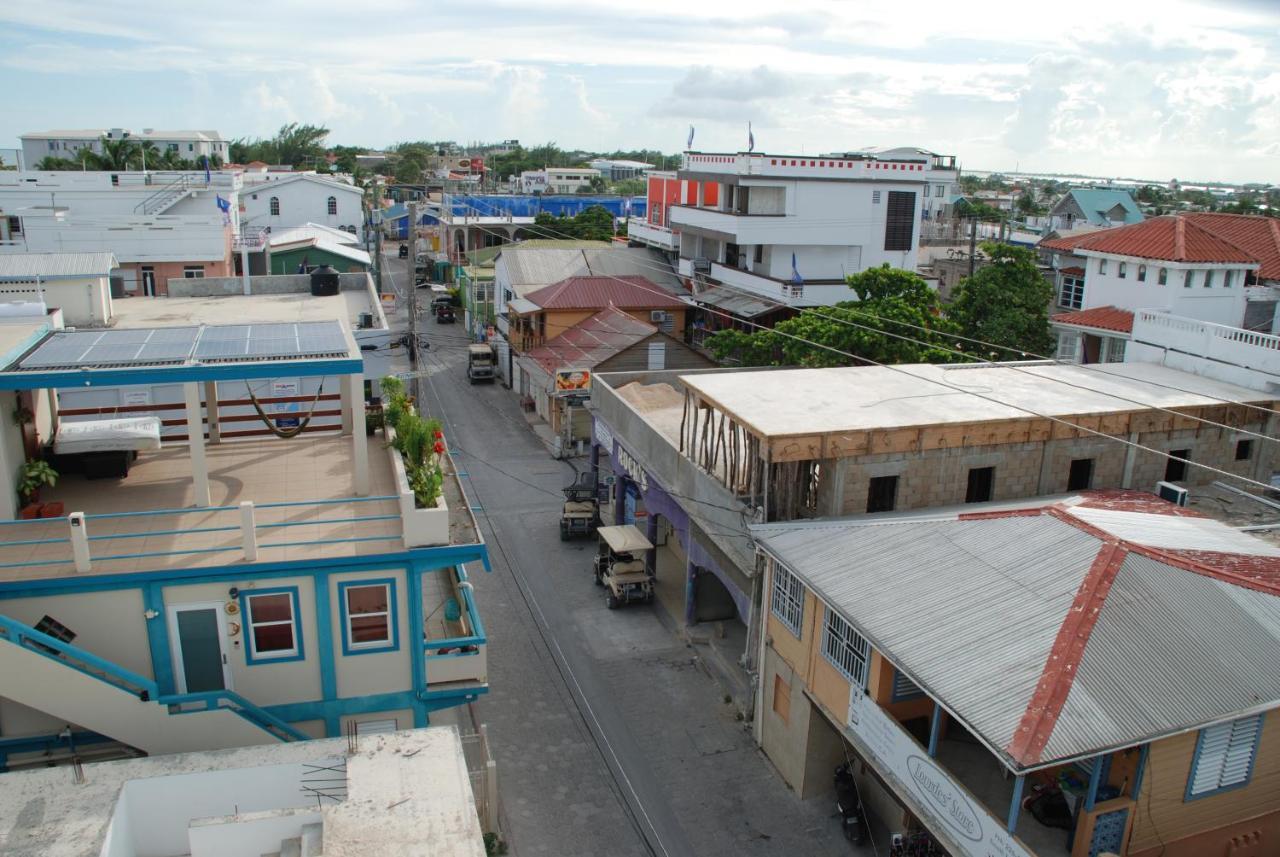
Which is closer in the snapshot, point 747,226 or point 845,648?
point 845,648

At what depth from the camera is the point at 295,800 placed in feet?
42.4

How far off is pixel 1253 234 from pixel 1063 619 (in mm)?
25696

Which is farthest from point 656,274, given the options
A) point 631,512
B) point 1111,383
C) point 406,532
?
point 406,532

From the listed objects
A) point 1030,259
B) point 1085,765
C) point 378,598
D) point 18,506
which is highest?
point 1030,259

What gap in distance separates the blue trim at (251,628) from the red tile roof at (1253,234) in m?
31.3

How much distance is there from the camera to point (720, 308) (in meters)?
46.3

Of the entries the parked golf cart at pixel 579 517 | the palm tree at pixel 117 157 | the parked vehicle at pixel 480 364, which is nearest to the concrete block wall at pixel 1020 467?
the parked golf cart at pixel 579 517

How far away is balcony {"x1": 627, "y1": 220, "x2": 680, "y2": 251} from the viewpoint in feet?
185

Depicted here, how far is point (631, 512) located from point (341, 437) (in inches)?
508

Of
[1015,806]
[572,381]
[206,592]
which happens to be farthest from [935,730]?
[572,381]

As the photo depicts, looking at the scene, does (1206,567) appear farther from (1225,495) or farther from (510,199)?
(510,199)

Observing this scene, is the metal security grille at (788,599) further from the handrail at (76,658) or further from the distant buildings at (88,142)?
the distant buildings at (88,142)

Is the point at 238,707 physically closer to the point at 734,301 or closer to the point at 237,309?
the point at 237,309

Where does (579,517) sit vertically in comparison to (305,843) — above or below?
below
